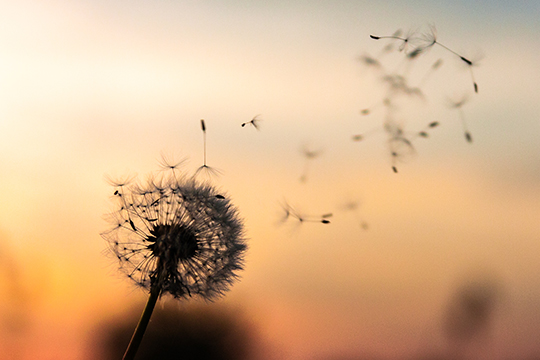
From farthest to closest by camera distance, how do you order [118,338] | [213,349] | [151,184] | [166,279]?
[118,338] → [213,349] → [151,184] → [166,279]

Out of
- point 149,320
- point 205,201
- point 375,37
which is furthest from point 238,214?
point 375,37

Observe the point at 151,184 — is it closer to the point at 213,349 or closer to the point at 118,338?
the point at 213,349

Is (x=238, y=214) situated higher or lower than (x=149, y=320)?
higher

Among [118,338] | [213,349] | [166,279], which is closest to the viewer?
[166,279]

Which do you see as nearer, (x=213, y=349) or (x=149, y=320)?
(x=149, y=320)

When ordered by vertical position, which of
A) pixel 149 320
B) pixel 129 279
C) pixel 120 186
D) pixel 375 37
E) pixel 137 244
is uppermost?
pixel 375 37

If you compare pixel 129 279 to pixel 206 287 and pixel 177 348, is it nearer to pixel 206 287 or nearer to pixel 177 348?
pixel 206 287

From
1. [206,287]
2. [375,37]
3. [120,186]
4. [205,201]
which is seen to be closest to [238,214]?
[205,201]

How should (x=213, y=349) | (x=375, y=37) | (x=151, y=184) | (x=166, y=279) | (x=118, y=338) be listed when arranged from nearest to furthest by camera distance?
(x=375, y=37) → (x=166, y=279) → (x=151, y=184) → (x=213, y=349) → (x=118, y=338)

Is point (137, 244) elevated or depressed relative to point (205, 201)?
depressed
